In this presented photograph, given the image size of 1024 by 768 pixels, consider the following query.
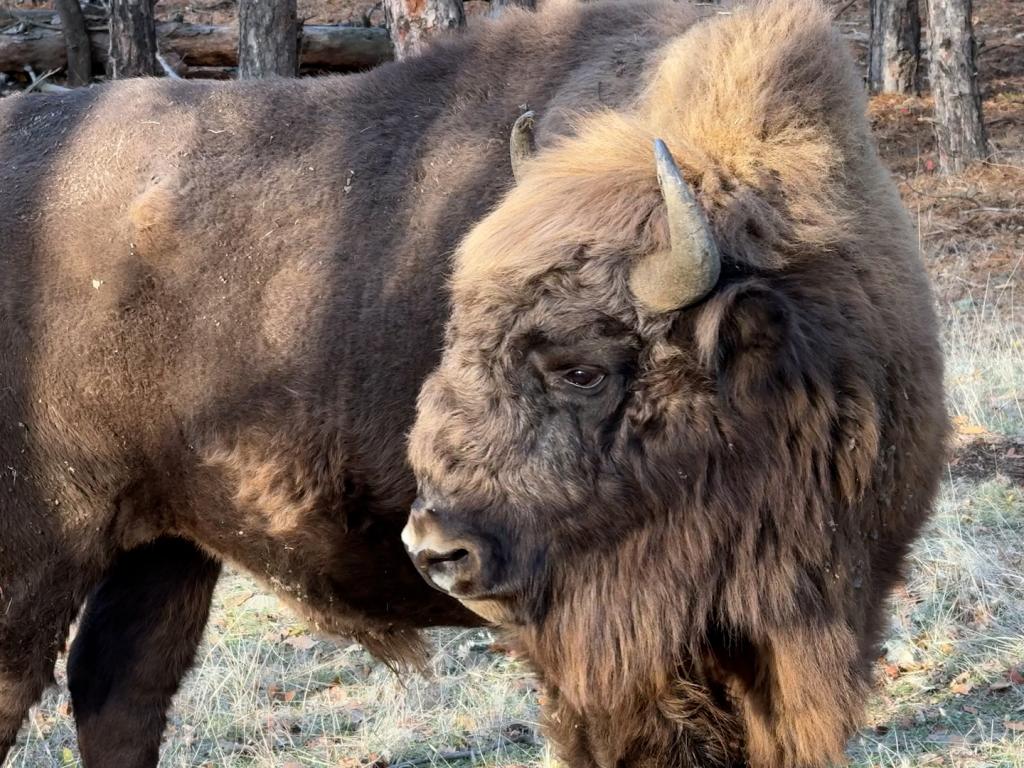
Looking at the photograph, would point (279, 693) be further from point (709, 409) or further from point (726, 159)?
point (726, 159)

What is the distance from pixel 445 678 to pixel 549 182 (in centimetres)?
332

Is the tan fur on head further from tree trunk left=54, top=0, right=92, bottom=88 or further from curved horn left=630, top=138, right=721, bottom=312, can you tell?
tree trunk left=54, top=0, right=92, bottom=88

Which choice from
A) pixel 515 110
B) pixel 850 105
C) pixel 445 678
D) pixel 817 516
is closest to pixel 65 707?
pixel 445 678

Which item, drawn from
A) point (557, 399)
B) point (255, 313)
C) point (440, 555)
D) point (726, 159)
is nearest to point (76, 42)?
point (255, 313)

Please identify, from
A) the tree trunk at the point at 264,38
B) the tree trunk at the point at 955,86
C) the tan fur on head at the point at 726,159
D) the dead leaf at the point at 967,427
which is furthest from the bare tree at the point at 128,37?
the tan fur on head at the point at 726,159

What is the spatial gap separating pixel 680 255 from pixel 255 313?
1.74 m

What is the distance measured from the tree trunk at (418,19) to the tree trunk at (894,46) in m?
12.6

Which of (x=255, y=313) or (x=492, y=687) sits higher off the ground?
(x=255, y=313)

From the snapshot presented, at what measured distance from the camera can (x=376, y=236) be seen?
420 cm

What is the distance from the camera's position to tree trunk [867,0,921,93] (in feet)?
60.1

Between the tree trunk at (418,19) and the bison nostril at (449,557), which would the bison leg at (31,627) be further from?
the tree trunk at (418,19)

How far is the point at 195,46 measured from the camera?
1577 centimetres

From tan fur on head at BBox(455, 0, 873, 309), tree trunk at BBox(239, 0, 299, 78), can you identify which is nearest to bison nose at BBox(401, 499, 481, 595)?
tan fur on head at BBox(455, 0, 873, 309)

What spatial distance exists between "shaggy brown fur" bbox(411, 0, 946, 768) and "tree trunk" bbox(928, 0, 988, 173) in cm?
1174
